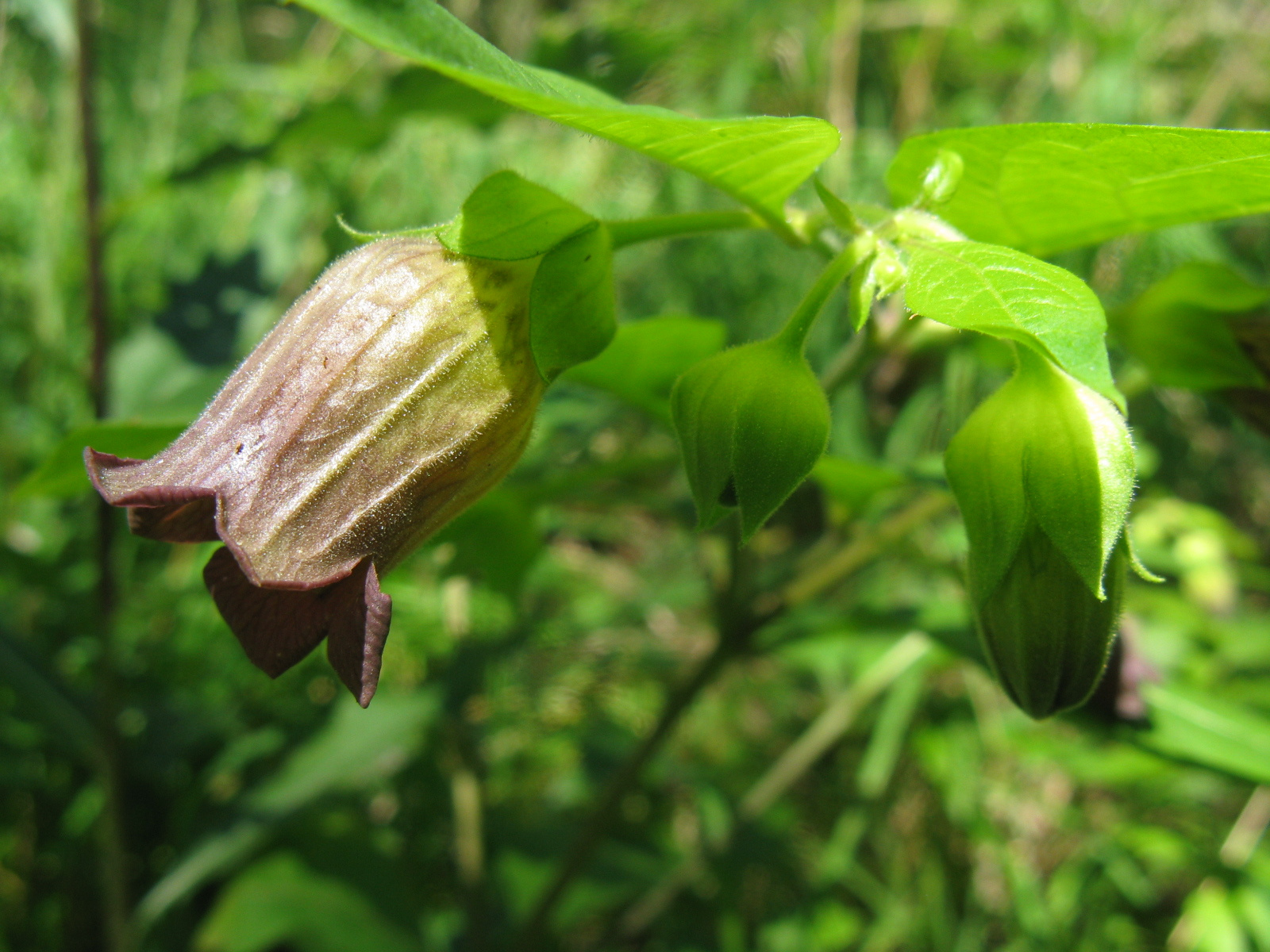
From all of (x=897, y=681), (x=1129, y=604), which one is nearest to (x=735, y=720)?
(x=897, y=681)

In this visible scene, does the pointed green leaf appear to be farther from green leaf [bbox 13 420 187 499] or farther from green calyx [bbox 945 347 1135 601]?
green leaf [bbox 13 420 187 499]

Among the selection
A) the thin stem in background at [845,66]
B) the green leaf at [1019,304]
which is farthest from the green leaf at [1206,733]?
the thin stem in background at [845,66]

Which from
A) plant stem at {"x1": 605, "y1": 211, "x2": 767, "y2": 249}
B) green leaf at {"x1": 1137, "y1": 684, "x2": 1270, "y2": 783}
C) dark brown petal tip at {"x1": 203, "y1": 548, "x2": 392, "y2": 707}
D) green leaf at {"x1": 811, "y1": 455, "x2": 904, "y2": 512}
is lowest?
green leaf at {"x1": 1137, "y1": 684, "x2": 1270, "y2": 783}

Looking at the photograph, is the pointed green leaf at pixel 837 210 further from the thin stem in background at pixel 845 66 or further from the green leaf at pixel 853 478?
the thin stem in background at pixel 845 66

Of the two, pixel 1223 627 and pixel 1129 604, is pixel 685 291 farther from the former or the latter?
pixel 1223 627

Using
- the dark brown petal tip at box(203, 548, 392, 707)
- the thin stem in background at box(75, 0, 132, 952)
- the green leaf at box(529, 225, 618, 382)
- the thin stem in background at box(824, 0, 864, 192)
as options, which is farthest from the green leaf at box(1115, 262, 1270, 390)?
the thin stem in background at box(824, 0, 864, 192)

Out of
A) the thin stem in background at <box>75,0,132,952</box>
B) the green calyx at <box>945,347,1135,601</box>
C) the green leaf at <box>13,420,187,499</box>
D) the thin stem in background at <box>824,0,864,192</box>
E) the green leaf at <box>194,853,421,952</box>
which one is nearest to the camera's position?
the green calyx at <box>945,347,1135,601</box>
